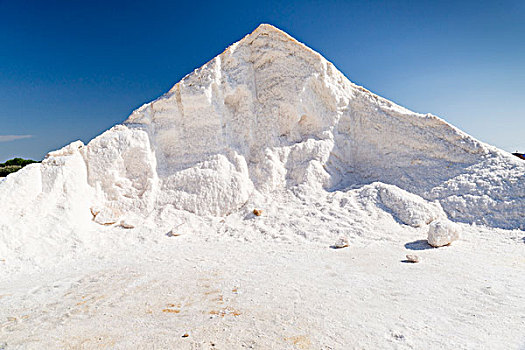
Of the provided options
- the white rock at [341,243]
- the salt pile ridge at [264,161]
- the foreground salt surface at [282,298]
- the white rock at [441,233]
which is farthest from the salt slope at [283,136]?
the white rock at [341,243]

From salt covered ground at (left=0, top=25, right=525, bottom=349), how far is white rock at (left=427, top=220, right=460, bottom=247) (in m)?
0.03

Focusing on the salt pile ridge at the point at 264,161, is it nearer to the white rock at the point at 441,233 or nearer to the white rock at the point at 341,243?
the white rock at the point at 341,243

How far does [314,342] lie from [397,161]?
23.5ft

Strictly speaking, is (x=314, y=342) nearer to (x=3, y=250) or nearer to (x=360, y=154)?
(x=3, y=250)

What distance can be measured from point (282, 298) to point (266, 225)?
138 inches

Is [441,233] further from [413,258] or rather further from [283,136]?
[283,136]

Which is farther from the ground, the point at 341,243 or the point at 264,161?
the point at 264,161

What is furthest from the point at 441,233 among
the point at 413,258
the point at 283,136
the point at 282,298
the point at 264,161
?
the point at 283,136

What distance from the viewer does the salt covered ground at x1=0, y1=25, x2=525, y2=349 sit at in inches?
145

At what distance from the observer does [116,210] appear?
331 inches

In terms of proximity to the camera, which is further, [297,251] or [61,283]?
[297,251]

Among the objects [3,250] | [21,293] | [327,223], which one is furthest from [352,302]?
[3,250]

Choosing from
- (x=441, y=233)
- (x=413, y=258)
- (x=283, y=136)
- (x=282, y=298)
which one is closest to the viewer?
(x=282, y=298)

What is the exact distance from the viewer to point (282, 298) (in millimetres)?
4344
